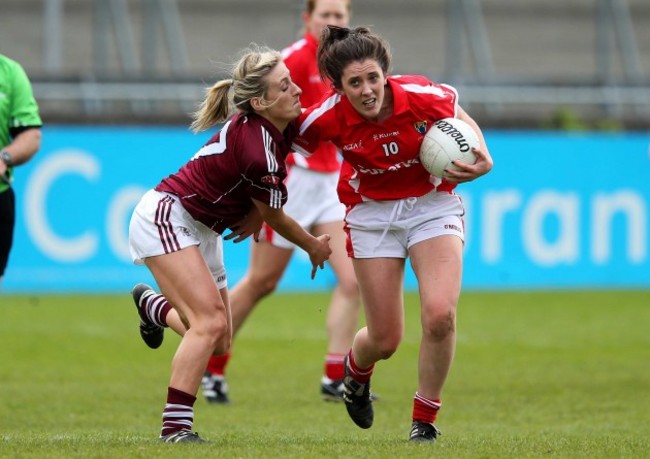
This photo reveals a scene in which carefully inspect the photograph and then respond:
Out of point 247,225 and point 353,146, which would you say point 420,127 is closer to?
point 353,146

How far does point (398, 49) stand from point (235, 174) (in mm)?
15544

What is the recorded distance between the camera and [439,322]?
22.8 ft

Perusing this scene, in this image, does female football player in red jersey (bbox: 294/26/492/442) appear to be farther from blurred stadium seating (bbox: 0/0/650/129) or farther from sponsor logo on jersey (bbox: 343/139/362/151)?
blurred stadium seating (bbox: 0/0/650/129)

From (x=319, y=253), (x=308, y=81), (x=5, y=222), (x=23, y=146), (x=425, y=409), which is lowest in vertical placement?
(x=425, y=409)

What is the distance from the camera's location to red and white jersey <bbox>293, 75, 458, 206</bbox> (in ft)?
23.3

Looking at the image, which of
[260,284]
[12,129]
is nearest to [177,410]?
[12,129]

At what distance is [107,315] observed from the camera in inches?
587

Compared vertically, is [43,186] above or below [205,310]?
above

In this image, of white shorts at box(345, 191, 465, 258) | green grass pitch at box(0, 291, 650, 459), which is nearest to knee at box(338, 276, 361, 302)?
green grass pitch at box(0, 291, 650, 459)

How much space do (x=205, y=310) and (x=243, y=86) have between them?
1.13 m

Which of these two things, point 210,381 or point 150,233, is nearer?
point 150,233

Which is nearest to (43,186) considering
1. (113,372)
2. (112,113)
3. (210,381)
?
(112,113)

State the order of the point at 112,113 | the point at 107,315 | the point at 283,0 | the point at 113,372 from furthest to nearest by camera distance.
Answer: the point at 283,0
the point at 112,113
the point at 107,315
the point at 113,372

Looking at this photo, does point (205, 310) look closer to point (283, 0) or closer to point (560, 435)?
point (560, 435)
